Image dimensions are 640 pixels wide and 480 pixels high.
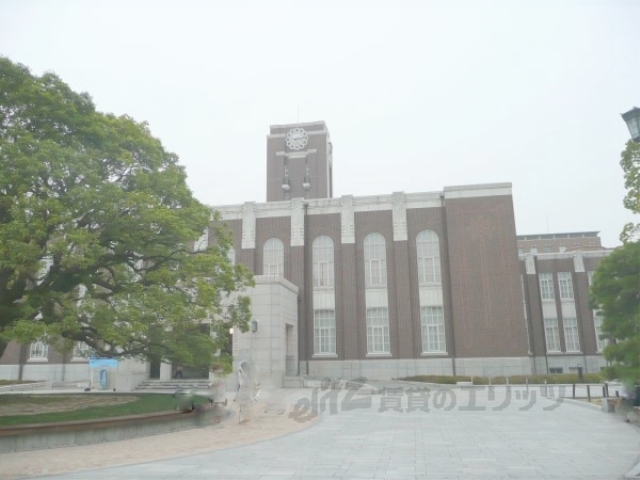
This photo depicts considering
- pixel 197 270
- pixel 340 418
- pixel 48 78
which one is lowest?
pixel 340 418

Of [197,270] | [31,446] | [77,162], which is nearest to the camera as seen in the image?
[31,446]

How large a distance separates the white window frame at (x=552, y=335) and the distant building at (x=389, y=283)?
7743 millimetres

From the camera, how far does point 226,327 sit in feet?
58.4

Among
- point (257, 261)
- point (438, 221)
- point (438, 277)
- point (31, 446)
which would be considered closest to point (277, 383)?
point (257, 261)

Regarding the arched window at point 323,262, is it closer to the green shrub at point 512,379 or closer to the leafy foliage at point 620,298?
the green shrub at point 512,379

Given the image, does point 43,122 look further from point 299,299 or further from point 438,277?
point 438,277

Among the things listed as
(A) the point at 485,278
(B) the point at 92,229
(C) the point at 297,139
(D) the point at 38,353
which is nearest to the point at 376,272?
(A) the point at 485,278

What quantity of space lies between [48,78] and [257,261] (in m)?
23.4

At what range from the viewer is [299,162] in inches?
2436

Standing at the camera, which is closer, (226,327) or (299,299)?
(226,327)

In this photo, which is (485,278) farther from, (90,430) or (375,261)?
(90,430)

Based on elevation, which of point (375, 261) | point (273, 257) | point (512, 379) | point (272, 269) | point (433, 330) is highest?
point (273, 257)

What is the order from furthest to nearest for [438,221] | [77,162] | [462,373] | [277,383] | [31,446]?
[438,221]
[462,373]
[277,383]
[77,162]
[31,446]

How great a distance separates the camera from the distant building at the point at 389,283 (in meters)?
34.4
